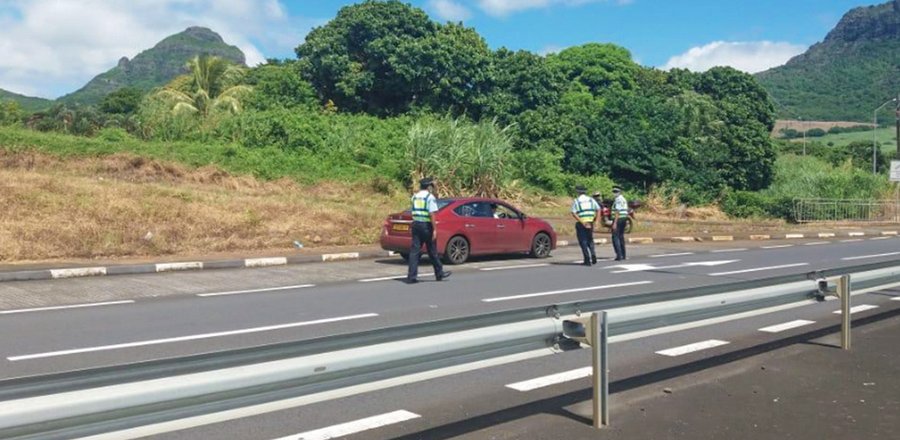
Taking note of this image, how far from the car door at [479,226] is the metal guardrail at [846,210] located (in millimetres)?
27246

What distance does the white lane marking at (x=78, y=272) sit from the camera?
13.9 metres

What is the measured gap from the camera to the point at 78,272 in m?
14.1

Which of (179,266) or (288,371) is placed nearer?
(288,371)

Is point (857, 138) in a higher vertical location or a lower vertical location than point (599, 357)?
higher

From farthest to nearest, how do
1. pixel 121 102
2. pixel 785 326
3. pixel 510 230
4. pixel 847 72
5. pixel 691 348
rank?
pixel 847 72, pixel 121 102, pixel 510 230, pixel 785 326, pixel 691 348

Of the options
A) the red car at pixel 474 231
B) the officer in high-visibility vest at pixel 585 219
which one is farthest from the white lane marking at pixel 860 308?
the red car at pixel 474 231

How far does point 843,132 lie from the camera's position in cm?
10269

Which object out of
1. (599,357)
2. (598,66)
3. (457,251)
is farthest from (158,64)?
(599,357)

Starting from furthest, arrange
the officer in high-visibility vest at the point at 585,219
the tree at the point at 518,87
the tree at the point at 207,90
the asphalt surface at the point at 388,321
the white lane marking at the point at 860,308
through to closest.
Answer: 1. the tree at the point at 518,87
2. the tree at the point at 207,90
3. the officer in high-visibility vest at the point at 585,219
4. the white lane marking at the point at 860,308
5. the asphalt surface at the point at 388,321

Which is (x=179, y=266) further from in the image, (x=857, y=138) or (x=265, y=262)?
(x=857, y=138)

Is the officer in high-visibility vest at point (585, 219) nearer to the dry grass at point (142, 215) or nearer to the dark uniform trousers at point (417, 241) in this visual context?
the dark uniform trousers at point (417, 241)

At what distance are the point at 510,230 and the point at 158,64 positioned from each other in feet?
492

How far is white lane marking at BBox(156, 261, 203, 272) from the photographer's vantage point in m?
15.1

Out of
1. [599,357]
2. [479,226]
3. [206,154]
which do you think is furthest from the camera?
[206,154]
